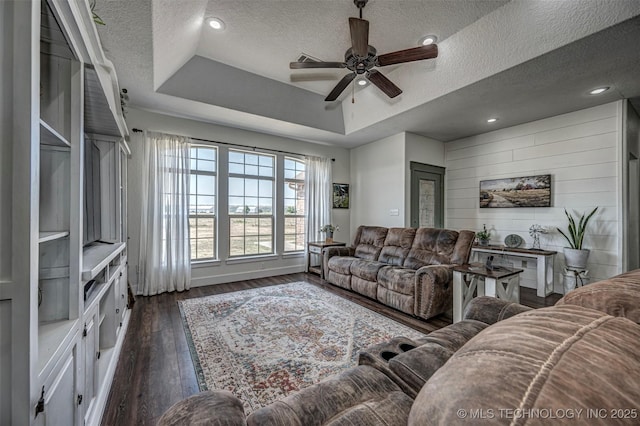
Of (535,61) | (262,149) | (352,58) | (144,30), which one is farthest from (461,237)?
(144,30)

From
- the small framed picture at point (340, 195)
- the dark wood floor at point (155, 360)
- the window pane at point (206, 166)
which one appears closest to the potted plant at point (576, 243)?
the dark wood floor at point (155, 360)

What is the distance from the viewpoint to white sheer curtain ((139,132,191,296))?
3.77 meters

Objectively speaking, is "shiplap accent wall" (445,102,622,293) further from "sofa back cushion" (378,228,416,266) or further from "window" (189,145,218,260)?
"window" (189,145,218,260)

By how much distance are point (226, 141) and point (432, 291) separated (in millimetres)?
4013

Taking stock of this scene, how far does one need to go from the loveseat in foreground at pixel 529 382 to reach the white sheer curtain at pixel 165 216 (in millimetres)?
3639

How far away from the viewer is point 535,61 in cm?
252

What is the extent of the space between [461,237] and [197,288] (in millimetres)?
4076

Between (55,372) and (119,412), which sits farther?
(119,412)

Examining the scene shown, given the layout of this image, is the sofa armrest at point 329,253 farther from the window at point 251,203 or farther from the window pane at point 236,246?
the window pane at point 236,246

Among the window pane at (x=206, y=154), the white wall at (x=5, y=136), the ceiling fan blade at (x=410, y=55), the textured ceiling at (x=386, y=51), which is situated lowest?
the white wall at (x=5, y=136)

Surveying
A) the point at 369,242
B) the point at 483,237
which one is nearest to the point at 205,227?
the point at 369,242

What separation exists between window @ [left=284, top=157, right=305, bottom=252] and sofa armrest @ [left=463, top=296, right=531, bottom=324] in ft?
13.0

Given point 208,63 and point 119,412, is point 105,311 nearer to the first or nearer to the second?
point 119,412

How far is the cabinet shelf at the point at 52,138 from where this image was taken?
3.42 feet
